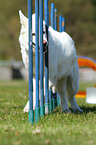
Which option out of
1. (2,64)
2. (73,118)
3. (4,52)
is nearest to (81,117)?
(73,118)

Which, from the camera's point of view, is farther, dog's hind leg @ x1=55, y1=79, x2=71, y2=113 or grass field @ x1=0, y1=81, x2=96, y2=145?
dog's hind leg @ x1=55, y1=79, x2=71, y2=113

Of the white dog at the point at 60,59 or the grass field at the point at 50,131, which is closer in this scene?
the grass field at the point at 50,131

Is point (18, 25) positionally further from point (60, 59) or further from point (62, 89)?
point (60, 59)


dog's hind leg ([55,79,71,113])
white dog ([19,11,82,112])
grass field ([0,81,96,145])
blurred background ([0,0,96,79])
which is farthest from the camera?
blurred background ([0,0,96,79])

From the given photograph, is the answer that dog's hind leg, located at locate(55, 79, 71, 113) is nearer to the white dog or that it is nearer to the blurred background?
the white dog

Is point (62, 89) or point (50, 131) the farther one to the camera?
point (62, 89)

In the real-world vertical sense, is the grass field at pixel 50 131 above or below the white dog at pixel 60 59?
below

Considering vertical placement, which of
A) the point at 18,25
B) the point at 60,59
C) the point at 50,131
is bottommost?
the point at 50,131

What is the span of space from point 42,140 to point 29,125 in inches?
25.9

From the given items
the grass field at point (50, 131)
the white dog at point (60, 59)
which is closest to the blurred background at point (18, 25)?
the white dog at point (60, 59)

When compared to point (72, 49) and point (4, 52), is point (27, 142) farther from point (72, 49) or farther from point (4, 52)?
point (4, 52)

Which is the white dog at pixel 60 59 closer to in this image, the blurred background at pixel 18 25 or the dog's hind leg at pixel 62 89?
the dog's hind leg at pixel 62 89

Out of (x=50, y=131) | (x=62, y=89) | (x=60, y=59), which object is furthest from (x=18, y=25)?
(x=50, y=131)

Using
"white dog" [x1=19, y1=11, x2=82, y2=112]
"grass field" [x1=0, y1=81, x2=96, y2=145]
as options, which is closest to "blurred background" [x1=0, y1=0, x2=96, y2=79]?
"white dog" [x1=19, y1=11, x2=82, y2=112]
